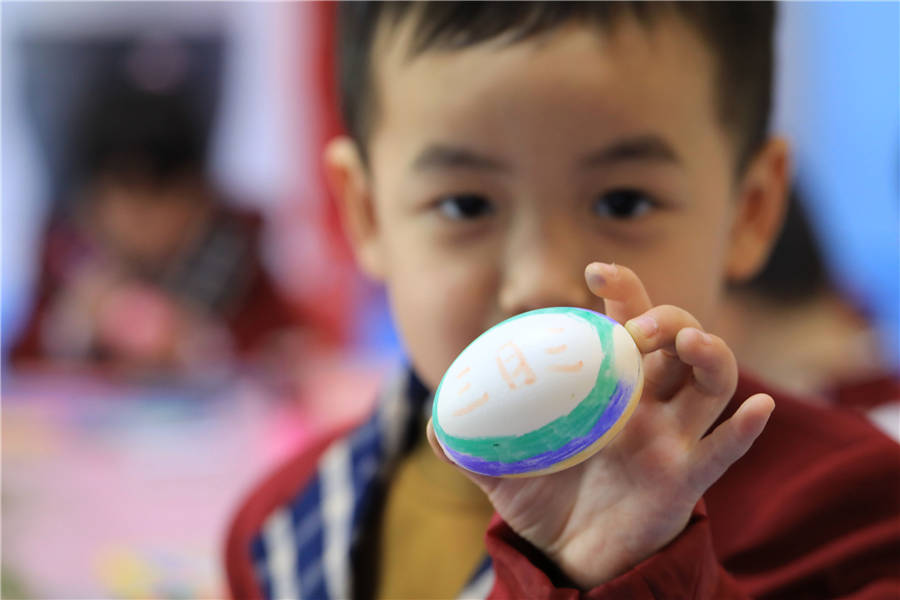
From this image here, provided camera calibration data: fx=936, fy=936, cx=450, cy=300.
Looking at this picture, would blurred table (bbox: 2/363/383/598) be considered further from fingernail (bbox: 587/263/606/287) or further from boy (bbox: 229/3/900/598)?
fingernail (bbox: 587/263/606/287)

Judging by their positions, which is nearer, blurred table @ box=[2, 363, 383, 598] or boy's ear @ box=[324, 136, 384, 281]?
boy's ear @ box=[324, 136, 384, 281]

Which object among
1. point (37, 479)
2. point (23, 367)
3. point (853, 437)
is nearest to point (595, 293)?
point (853, 437)

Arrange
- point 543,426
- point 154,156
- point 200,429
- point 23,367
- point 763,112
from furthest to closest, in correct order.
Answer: point 154,156
point 23,367
point 200,429
point 763,112
point 543,426

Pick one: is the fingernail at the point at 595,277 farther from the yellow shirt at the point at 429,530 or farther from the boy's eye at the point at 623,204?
the yellow shirt at the point at 429,530

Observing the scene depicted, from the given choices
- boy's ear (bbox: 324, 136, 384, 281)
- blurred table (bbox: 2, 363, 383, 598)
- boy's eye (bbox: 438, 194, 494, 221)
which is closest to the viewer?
boy's eye (bbox: 438, 194, 494, 221)

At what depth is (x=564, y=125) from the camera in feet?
1.48

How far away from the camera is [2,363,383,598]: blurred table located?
898 mm

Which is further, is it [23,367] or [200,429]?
[23,367]

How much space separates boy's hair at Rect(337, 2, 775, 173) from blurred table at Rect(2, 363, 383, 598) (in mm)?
458

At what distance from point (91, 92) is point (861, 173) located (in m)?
1.51

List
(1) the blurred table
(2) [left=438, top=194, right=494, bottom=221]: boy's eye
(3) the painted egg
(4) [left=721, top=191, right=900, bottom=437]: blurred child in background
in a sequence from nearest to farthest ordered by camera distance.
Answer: (3) the painted egg
(2) [left=438, top=194, right=494, bottom=221]: boy's eye
(1) the blurred table
(4) [left=721, top=191, right=900, bottom=437]: blurred child in background

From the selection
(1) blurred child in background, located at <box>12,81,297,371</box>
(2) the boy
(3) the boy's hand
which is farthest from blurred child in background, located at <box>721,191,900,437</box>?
(1) blurred child in background, located at <box>12,81,297,371</box>

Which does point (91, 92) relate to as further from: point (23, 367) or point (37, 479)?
point (37, 479)

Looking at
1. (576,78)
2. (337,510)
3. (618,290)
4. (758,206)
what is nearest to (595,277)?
(618,290)
